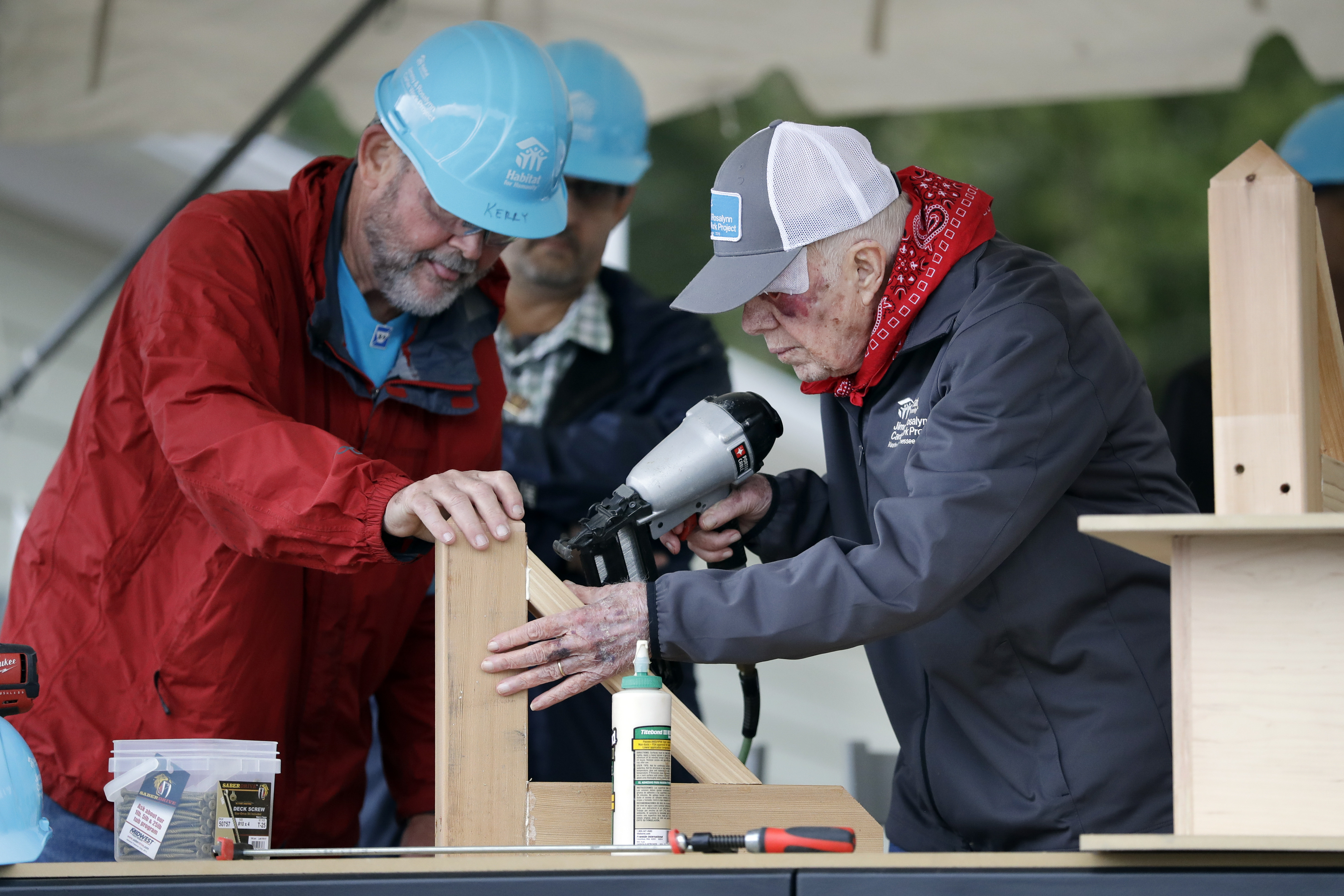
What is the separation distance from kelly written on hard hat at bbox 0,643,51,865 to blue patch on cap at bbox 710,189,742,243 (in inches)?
44.9

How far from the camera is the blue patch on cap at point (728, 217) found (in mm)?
2029

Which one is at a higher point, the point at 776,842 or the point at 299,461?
the point at 299,461

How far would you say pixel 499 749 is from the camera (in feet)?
5.74

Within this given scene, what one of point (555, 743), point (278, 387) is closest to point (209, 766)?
point (278, 387)

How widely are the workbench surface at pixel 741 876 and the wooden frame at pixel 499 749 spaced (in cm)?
32

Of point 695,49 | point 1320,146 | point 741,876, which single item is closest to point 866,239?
point 741,876

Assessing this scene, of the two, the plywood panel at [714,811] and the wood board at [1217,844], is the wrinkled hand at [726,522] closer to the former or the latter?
the plywood panel at [714,811]

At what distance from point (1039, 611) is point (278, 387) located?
4.13 ft

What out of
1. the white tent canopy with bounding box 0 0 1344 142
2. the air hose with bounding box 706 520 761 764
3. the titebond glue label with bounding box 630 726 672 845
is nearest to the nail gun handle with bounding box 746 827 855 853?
the titebond glue label with bounding box 630 726 672 845

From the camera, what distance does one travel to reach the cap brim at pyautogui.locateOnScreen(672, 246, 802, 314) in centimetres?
198

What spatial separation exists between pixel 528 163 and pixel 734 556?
777mm

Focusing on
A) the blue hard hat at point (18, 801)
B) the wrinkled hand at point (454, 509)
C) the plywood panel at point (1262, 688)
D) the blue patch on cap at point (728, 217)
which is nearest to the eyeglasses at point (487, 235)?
the blue patch on cap at point (728, 217)

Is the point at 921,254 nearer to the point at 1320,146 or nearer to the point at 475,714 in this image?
the point at 475,714

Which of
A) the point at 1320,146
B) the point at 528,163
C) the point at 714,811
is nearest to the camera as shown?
the point at 714,811
